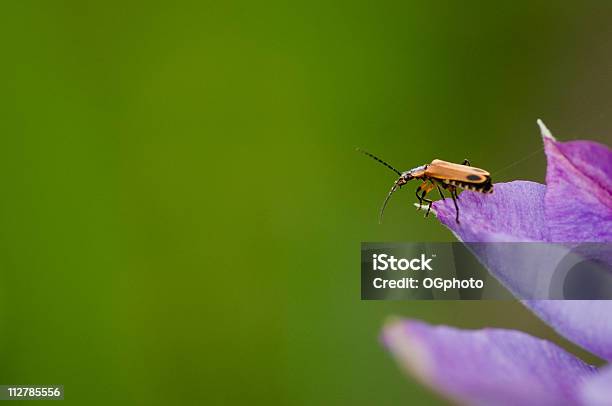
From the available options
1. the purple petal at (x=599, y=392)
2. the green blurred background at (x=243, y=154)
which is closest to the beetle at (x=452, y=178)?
the purple petal at (x=599, y=392)

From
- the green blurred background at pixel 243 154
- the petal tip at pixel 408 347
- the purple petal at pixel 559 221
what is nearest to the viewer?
the petal tip at pixel 408 347

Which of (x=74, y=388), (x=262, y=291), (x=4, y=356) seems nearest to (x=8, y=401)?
(x=74, y=388)

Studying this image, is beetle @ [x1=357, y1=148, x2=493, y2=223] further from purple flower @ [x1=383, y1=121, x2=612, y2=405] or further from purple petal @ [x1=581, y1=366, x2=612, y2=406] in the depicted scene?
purple petal @ [x1=581, y1=366, x2=612, y2=406]

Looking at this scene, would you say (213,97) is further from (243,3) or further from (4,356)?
(4,356)
